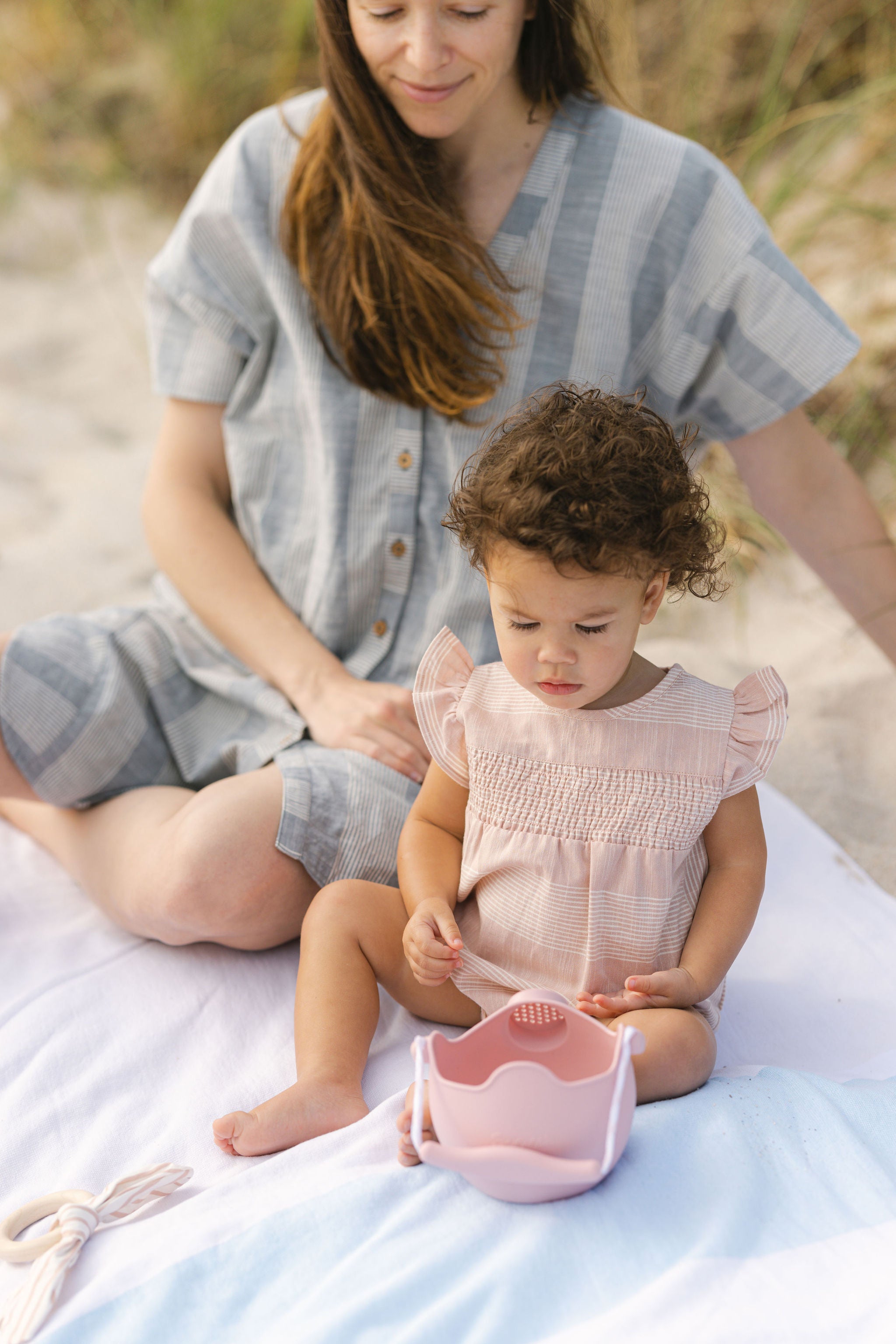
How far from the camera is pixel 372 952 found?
111 centimetres

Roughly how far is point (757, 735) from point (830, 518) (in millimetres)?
454

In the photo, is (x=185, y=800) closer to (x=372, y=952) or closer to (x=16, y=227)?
(x=372, y=952)

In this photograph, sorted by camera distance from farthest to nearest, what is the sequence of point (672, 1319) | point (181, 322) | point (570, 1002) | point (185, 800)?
point (181, 322), point (185, 800), point (570, 1002), point (672, 1319)

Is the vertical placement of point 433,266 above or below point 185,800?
above

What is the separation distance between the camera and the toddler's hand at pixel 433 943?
978 millimetres

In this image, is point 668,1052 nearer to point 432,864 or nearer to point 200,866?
point 432,864

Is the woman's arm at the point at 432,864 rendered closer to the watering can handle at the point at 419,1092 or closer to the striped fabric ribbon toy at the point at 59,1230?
the watering can handle at the point at 419,1092

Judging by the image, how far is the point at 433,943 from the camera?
980 millimetres

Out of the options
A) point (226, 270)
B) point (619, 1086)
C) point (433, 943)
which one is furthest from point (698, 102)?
point (619, 1086)

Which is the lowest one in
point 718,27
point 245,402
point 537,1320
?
point 537,1320

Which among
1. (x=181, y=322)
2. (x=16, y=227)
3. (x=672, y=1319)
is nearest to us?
(x=672, y=1319)

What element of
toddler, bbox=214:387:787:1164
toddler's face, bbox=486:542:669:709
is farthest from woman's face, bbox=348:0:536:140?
toddler's face, bbox=486:542:669:709

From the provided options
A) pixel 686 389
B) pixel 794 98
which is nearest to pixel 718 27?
pixel 794 98

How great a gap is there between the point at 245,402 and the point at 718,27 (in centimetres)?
170
